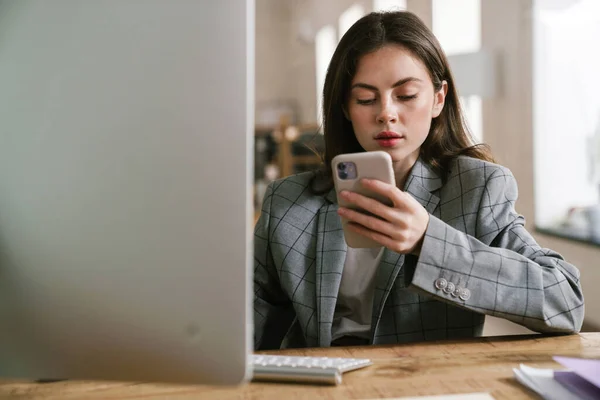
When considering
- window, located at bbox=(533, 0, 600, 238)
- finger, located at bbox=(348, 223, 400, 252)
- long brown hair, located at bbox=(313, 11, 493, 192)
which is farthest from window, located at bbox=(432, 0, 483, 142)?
finger, located at bbox=(348, 223, 400, 252)

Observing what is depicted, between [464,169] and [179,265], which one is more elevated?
[464,169]

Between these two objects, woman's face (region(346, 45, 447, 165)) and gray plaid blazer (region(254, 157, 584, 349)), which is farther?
woman's face (region(346, 45, 447, 165))

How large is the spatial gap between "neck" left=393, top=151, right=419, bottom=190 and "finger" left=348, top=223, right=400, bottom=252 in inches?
16.7

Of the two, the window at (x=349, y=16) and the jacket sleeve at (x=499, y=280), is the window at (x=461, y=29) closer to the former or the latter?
the window at (x=349, y=16)

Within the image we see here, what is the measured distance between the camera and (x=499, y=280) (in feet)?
2.99

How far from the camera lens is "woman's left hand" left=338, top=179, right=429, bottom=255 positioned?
816mm

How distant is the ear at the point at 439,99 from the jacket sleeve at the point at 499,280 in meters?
0.40

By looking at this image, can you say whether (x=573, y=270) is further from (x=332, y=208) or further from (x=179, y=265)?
(x=179, y=265)

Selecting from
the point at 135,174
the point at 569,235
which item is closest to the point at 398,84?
the point at 135,174

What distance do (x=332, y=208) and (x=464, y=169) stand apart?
27 cm

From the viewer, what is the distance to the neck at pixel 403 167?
1.27 m

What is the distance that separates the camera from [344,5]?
6840mm

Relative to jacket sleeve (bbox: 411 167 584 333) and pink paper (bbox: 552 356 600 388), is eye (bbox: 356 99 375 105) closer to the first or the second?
jacket sleeve (bbox: 411 167 584 333)

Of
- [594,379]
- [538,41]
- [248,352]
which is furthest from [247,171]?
[538,41]
